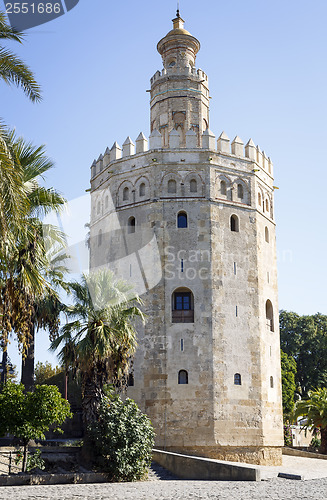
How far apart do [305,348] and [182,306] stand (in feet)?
97.6

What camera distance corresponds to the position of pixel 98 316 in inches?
739

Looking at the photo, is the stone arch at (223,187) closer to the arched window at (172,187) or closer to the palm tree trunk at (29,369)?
the arched window at (172,187)

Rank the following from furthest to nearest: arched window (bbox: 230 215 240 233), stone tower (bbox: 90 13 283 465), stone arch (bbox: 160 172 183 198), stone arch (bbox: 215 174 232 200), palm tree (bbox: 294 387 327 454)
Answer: palm tree (bbox: 294 387 327 454), arched window (bbox: 230 215 240 233), stone arch (bbox: 215 174 232 200), stone arch (bbox: 160 172 183 198), stone tower (bbox: 90 13 283 465)

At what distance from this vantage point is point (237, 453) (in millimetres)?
23734

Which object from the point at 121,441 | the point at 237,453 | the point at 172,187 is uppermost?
the point at 172,187

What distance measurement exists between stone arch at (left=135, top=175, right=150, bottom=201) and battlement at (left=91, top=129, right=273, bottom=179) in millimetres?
1381

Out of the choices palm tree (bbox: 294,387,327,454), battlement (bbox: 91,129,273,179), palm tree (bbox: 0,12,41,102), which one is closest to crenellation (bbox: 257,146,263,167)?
battlement (bbox: 91,129,273,179)

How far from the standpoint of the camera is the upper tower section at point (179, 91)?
2936cm

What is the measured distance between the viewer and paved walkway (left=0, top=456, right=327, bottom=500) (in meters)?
13.3

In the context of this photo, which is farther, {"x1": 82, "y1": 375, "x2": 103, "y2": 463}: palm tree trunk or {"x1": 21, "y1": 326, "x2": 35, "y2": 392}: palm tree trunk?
{"x1": 21, "y1": 326, "x2": 35, "y2": 392}: palm tree trunk

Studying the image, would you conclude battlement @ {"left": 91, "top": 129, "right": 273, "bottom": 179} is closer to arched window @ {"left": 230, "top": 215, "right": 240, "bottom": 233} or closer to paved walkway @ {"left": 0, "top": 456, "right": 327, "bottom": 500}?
arched window @ {"left": 230, "top": 215, "right": 240, "bottom": 233}

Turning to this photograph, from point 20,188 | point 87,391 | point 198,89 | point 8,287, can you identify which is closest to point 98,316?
point 87,391

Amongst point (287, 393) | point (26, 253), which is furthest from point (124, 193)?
point (287, 393)

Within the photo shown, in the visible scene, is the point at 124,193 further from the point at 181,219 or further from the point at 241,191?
the point at 241,191
